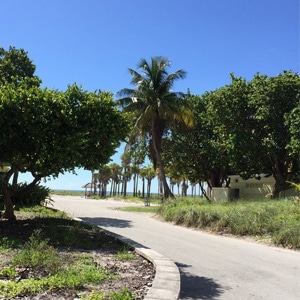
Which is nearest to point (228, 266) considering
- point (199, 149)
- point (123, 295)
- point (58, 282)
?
point (123, 295)

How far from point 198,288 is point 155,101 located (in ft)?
65.4

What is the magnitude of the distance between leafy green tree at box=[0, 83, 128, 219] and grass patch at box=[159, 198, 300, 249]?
5.87 meters

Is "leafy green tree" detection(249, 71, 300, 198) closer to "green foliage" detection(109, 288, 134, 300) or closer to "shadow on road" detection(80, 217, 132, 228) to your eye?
"shadow on road" detection(80, 217, 132, 228)

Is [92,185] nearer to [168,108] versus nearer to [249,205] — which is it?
[168,108]

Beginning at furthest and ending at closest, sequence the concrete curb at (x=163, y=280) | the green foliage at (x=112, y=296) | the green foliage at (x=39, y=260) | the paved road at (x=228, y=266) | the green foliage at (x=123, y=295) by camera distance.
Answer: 1. the paved road at (x=228, y=266)
2. the green foliage at (x=39, y=260)
3. the concrete curb at (x=163, y=280)
4. the green foliage at (x=123, y=295)
5. the green foliage at (x=112, y=296)

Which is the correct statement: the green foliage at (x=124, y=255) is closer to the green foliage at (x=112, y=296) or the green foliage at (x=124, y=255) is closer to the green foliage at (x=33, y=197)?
the green foliage at (x=112, y=296)

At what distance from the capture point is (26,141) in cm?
1105

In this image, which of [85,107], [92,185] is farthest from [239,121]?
[92,185]

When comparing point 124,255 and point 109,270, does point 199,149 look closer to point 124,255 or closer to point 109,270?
point 124,255

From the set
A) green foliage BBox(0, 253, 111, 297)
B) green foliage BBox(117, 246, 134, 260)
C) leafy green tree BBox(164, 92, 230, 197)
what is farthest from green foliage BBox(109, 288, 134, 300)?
leafy green tree BBox(164, 92, 230, 197)

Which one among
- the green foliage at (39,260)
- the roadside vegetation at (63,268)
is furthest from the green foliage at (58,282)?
the green foliage at (39,260)

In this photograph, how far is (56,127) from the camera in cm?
1060

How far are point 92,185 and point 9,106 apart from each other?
77826mm

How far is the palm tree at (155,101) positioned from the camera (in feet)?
83.3
